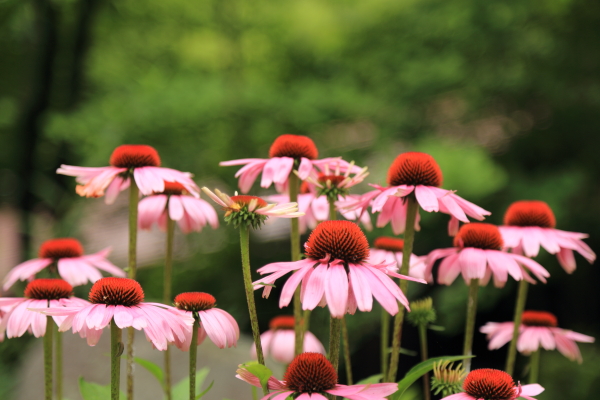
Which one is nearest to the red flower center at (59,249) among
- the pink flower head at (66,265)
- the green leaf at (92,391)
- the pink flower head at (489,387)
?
the pink flower head at (66,265)

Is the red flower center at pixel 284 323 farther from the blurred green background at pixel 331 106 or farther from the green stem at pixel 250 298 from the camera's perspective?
the blurred green background at pixel 331 106

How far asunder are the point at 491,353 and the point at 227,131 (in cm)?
237

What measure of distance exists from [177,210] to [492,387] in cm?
57

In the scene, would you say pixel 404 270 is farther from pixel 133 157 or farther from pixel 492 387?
pixel 133 157

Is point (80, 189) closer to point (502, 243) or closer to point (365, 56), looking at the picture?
point (502, 243)

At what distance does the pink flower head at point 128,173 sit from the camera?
827 millimetres

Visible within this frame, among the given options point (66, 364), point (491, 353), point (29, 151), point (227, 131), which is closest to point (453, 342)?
point (491, 353)

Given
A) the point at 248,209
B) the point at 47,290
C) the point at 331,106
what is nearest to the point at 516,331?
the point at 248,209

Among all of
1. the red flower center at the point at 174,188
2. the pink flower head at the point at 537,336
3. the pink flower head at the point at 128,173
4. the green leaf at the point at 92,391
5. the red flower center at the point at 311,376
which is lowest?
the green leaf at the point at 92,391

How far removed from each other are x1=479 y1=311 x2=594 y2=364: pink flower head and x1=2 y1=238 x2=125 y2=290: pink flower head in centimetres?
66

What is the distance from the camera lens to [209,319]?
0.68 m

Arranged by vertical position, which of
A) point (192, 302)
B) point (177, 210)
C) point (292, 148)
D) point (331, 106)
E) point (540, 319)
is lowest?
point (540, 319)

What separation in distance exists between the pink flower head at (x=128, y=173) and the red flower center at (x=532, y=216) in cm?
58

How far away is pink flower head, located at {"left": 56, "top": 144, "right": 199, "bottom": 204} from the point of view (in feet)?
2.71
